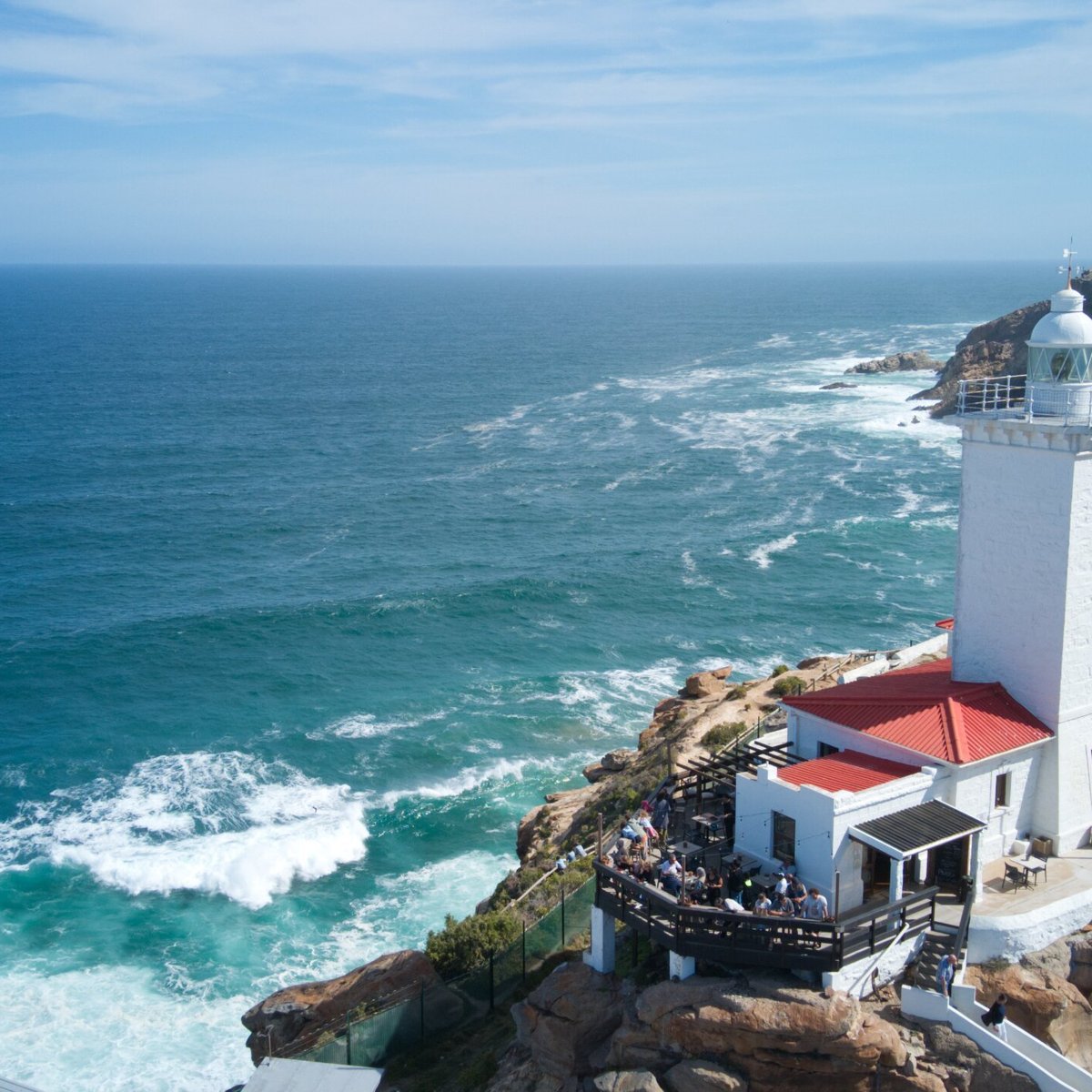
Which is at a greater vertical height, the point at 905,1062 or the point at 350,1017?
the point at 905,1062

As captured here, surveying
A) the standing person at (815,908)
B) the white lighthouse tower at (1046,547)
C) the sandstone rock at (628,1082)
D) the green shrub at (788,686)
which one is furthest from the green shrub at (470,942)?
the green shrub at (788,686)

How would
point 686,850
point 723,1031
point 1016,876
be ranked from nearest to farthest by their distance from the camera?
1. point 723,1031
2. point 1016,876
3. point 686,850

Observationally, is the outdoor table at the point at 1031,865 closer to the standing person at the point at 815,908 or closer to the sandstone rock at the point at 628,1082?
the standing person at the point at 815,908

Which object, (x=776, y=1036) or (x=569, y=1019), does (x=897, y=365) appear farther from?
(x=776, y=1036)

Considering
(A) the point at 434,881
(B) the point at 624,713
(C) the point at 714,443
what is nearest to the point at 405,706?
(B) the point at 624,713

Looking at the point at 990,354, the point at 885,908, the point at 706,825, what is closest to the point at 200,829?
the point at 706,825

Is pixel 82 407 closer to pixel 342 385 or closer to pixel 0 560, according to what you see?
pixel 342 385
